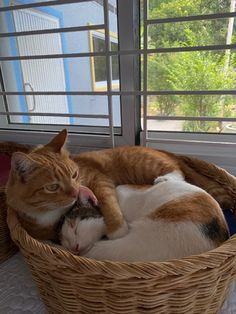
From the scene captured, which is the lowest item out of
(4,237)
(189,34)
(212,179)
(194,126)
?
(4,237)

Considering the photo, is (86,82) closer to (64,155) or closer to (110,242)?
(64,155)

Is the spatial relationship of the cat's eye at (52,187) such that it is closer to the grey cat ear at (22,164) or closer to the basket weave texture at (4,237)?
the grey cat ear at (22,164)

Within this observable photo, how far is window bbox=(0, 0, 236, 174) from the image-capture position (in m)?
0.98

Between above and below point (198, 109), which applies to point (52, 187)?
below

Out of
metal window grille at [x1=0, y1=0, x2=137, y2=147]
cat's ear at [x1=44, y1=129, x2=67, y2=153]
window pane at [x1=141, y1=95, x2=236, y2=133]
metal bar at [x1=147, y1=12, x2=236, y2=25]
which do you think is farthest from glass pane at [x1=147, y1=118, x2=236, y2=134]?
cat's ear at [x1=44, y1=129, x2=67, y2=153]

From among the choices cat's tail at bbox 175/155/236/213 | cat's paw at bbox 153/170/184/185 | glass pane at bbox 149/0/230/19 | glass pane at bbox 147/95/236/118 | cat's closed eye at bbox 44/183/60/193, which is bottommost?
cat's tail at bbox 175/155/236/213

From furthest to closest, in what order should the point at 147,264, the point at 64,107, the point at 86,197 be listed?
1. the point at 64,107
2. the point at 86,197
3. the point at 147,264

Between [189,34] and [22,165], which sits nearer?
[22,165]

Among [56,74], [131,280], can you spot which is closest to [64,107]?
[56,74]

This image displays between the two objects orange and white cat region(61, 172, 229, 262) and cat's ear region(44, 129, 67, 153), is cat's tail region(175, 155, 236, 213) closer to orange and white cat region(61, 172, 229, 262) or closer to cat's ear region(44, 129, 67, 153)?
orange and white cat region(61, 172, 229, 262)

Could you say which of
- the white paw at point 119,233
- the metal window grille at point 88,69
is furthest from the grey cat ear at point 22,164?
the metal window grille at point 88,69

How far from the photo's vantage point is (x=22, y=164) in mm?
647

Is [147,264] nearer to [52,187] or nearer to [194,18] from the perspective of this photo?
[52,187]

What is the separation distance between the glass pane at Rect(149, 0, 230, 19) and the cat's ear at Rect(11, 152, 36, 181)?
0.72 m
